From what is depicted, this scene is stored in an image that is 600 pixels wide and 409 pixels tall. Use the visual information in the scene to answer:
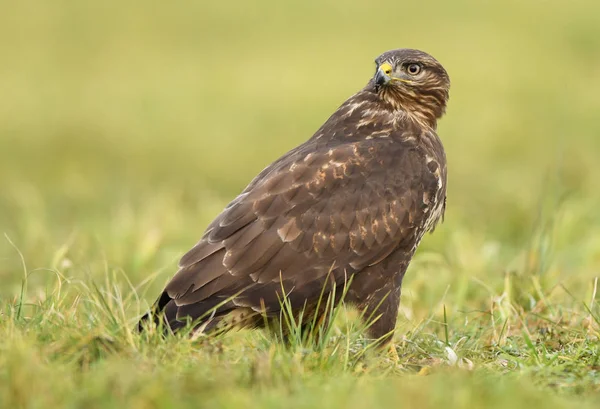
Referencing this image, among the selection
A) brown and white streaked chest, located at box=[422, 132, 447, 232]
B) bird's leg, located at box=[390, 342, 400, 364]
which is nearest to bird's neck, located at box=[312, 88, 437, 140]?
brown and white streaked chest, located at box=[422, 132, 447, 232]

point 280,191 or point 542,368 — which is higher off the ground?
point 280,191

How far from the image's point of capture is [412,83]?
599 cm

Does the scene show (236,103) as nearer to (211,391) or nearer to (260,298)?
(260,298)

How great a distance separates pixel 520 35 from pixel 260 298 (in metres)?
15.8

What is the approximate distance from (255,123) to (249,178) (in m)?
2.91

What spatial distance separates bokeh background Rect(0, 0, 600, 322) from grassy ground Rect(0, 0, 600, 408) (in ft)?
0.15

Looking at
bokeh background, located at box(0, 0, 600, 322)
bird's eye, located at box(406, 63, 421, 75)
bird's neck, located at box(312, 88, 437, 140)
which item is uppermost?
bird's eye, located at box(406, 63, 421, 75)

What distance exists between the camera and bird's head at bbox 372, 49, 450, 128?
5941 millimetres

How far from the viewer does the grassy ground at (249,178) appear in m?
3.97

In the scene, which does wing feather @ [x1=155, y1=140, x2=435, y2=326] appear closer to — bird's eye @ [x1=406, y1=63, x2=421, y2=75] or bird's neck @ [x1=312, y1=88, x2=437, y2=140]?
bird's neck @ [x1=312, y1=88, x2=437, y2=140]

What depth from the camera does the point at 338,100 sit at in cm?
1678

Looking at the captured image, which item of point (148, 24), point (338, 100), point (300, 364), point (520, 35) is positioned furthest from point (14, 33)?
point (300, 364)

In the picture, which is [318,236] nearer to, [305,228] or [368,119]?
[305,228]

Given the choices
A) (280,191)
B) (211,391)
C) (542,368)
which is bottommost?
(542,368)
